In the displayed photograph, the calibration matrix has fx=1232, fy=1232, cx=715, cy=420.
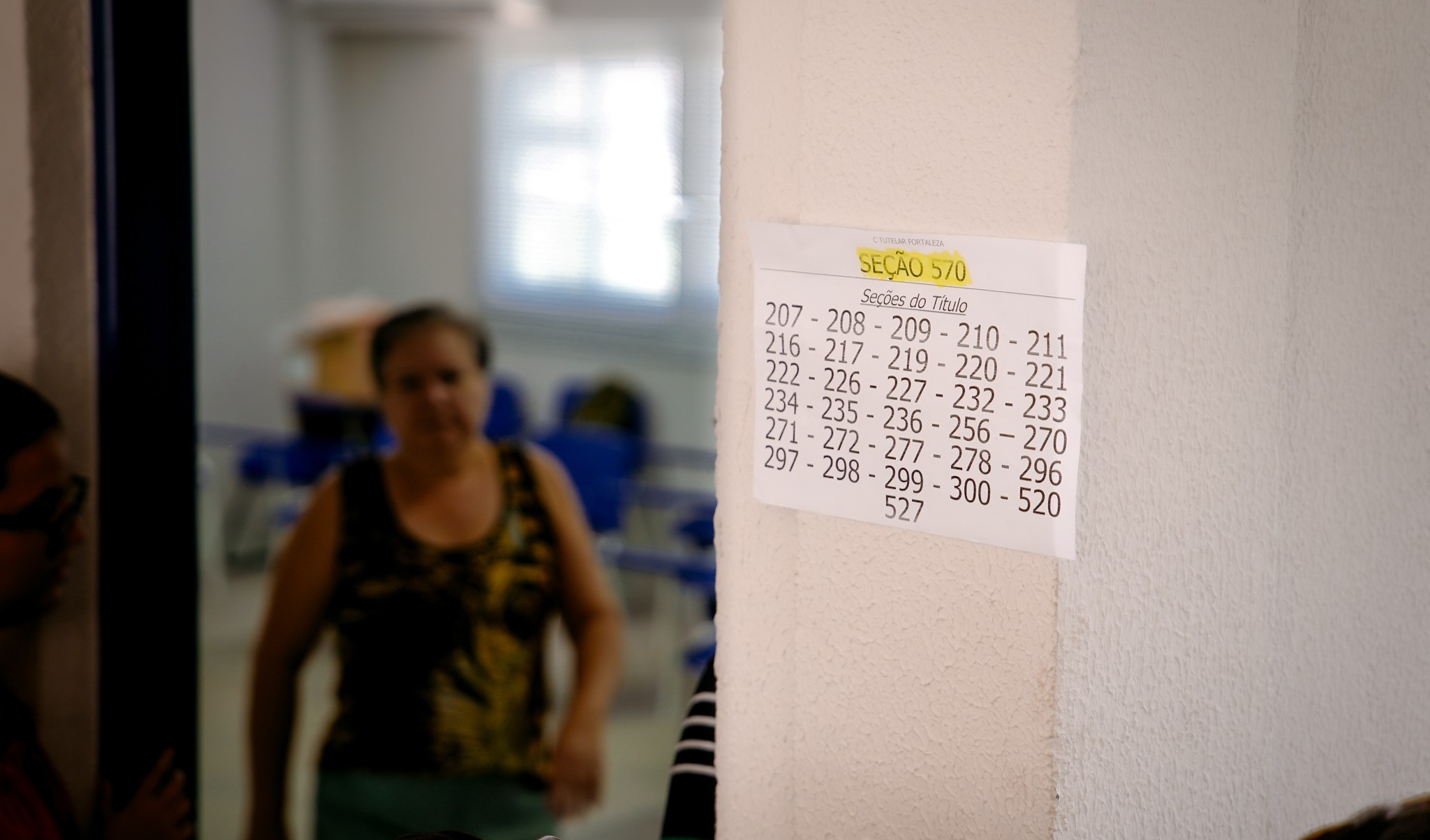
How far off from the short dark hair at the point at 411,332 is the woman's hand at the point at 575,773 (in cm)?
69

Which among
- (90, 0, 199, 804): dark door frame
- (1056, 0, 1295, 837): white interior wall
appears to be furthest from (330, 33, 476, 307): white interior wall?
(1056, 0, 1295, 837): white interior wall

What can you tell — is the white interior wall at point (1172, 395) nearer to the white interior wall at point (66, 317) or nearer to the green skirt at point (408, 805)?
the white interior wall at point (66, 317)

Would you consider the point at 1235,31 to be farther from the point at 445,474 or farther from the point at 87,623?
the point at 445,474

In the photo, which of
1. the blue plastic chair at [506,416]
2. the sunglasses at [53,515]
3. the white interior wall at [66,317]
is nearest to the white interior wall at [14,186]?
the white interior wall at [66,317]

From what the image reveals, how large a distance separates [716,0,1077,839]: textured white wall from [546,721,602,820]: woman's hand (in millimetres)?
1158

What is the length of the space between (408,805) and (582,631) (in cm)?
41

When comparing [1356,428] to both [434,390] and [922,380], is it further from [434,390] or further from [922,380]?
[434,390]

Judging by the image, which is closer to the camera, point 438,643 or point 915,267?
point 915,267

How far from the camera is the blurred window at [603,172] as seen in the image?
566 centimetres

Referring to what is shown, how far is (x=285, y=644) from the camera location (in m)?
2.05

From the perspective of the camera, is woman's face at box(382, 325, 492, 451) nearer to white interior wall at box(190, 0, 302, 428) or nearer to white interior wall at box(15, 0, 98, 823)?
white interior wall at box(15, 0, 98, 823)

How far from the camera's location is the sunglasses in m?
1.42

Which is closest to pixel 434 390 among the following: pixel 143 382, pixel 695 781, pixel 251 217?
pixel 143 382

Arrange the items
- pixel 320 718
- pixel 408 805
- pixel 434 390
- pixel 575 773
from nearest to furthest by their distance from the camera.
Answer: pixel 408 805, pixel 575 773, pixel 434 390, pixel 320 718
